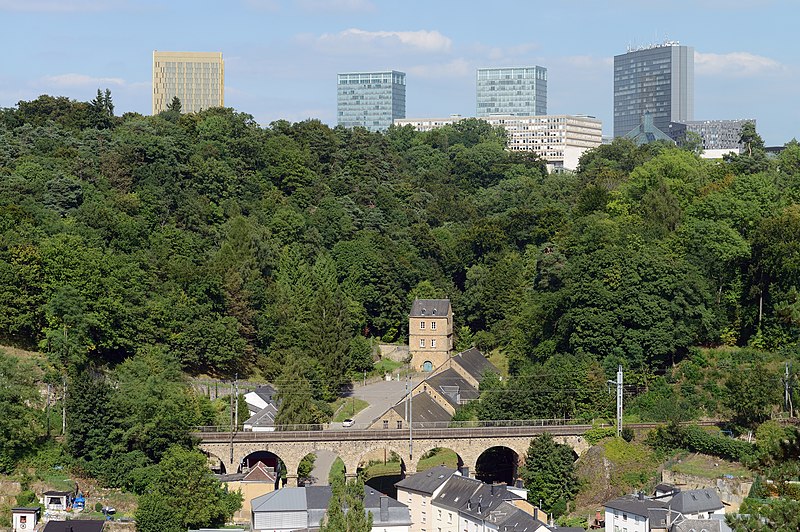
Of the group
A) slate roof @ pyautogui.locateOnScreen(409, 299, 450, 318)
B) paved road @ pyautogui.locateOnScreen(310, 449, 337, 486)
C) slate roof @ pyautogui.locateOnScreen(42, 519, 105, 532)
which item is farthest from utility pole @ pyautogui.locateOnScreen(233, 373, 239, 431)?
slate roof @ pyautogui.locateOnScreen(409, 299, 450, 318)

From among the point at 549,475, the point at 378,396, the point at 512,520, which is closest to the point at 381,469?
the point at 378,396

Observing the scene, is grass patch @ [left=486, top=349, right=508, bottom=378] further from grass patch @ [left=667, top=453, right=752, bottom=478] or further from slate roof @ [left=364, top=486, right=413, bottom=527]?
slate roof @ [left=364, top=486, right=413, bottom=527]

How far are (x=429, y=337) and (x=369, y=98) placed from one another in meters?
112

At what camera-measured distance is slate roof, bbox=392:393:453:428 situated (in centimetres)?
6172

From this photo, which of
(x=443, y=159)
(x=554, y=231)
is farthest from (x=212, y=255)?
(x=443, y=159)

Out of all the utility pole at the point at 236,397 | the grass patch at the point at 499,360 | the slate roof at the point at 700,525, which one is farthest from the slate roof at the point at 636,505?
the grass patch at the point at 499,360

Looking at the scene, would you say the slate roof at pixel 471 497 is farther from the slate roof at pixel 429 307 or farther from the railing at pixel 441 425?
the slate roof at pixel 429 307

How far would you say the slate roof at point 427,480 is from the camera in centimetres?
5319

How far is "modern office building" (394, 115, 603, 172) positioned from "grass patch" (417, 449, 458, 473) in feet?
303

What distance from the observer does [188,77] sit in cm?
13638

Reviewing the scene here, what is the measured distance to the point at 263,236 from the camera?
77750mm

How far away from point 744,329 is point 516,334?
13460 mm

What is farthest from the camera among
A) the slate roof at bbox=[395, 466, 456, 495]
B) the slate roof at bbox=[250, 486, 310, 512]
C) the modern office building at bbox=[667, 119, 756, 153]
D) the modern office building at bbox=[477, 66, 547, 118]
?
the modern office building at bbox=[477, 66, 547, 118]

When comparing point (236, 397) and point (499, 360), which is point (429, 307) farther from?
point (236, 397)
